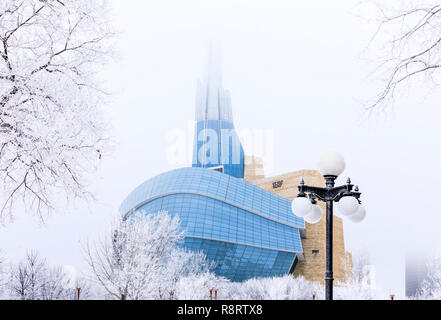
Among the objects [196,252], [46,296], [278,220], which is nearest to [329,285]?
[46,296]

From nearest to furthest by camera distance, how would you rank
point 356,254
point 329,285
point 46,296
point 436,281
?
point 329,285, point 46,296, point 436,281, point 356,254

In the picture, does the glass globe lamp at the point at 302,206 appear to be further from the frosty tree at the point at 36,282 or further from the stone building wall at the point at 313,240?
the stone building wall at the point at 313,240

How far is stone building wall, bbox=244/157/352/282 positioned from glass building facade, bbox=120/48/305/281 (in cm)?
251

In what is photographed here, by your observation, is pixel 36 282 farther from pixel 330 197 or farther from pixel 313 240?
pixel 313 240

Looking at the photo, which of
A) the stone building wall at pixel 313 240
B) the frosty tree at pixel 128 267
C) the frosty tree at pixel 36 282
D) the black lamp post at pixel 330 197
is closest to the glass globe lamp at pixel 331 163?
the black lamp post at pixel 330 197

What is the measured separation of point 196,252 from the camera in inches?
1864

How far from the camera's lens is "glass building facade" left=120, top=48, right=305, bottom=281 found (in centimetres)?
5006

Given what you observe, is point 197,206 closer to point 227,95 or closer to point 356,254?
point 356,254

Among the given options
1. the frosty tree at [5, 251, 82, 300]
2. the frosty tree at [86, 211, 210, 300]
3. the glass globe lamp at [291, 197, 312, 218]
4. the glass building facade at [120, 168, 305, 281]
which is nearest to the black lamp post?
the glass globe lamp at [291, 197, 312, 218]

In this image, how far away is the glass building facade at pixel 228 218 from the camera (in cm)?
5006

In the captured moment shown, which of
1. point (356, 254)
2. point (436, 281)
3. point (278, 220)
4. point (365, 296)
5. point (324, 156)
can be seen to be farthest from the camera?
point (356, 254)
